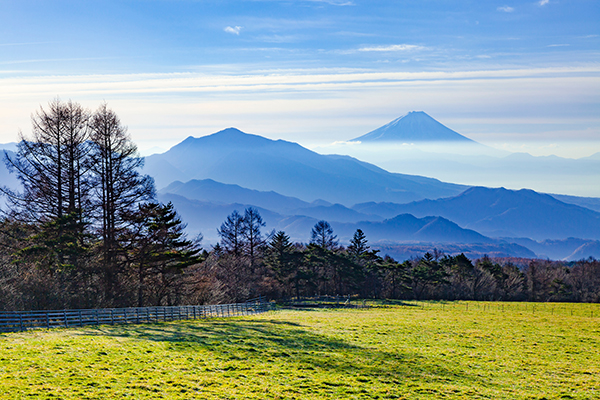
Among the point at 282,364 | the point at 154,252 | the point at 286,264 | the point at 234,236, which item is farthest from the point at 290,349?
the point at 234,236

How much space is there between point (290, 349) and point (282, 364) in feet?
11.3

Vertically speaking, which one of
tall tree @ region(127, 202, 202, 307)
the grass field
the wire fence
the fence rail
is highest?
tall tree @ region(127, 202, 202, 307)

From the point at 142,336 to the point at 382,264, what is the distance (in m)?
65.1

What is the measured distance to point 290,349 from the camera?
27.1 meters

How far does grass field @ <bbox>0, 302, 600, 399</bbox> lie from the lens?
18.4 meters

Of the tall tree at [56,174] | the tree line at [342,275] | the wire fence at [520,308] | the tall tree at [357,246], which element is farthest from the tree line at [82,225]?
the tall tree at [357,246]

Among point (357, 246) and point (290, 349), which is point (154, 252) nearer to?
point (290, 349)

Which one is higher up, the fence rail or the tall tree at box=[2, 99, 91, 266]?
the tall tree at box=[2, 99, 91, 266]

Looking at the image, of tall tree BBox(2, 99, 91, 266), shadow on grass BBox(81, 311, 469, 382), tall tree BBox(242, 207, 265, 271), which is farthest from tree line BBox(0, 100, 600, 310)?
tall tree BBox(242, 207, 265, 271)

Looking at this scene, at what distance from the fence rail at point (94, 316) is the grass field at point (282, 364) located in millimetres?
1828

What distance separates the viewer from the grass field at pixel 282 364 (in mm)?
18406

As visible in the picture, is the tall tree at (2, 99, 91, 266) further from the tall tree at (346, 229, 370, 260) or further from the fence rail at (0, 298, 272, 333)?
the tall tree at (346, 229, 370, 260)

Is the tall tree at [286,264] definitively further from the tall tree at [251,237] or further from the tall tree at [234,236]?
the tall tree at [234,236]

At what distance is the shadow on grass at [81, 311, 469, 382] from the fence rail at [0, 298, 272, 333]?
5.44ft
